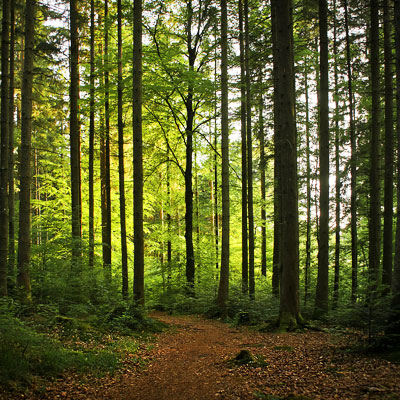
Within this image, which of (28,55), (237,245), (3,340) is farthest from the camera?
(237,245)

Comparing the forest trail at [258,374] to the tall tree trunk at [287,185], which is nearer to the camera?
the forest trail at [258,374]

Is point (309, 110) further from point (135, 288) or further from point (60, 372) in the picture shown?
point (60, 372)

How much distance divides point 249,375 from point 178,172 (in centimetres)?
1567

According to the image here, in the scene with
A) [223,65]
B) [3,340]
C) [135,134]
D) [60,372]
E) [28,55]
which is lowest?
[60,372]

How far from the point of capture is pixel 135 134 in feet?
32.8

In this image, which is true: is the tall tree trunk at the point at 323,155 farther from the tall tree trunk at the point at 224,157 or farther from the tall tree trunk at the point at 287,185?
the tall tree trunk at the point at 224,157

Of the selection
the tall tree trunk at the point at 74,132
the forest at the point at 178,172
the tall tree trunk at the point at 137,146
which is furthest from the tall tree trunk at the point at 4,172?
the tall tree trunk at the point at 74,132

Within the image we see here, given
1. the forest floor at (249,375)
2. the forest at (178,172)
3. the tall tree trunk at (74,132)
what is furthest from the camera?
the tall tree trunk at (74,132)

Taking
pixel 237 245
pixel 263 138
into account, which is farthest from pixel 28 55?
pixel 237 245

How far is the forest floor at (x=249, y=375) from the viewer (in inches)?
185

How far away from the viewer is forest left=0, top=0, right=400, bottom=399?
7.35 metres

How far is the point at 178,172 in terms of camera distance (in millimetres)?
20469

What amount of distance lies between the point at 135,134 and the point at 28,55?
358 centimetres

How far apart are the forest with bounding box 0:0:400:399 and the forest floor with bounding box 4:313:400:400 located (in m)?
0.36
